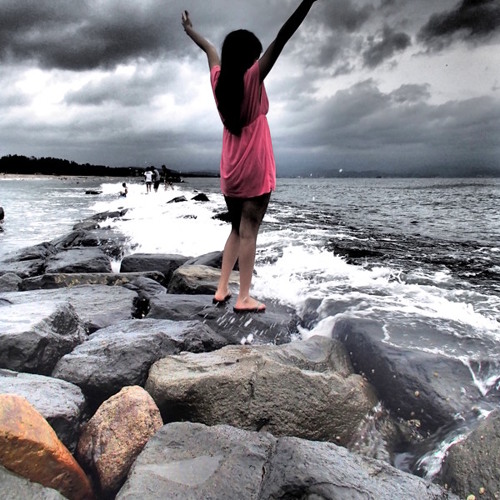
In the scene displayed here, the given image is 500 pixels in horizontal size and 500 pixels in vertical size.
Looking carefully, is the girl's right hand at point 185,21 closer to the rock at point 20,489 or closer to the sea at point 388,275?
the sea at point 388,275

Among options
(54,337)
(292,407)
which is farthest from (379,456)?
(54,337)

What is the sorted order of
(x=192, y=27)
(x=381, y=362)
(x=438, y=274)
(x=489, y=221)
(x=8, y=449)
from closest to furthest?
(x=8, y=449), (x=381, y=362), (x=192, y=27), (x=438, y=274), (x=489, y=221)

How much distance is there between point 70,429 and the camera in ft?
6.28

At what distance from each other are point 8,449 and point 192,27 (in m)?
3.32

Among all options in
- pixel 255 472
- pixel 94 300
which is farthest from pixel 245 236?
pixel 255 472

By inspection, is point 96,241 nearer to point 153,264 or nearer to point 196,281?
point 153,264

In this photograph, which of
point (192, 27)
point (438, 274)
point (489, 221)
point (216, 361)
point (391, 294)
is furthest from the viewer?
point (489, 221)

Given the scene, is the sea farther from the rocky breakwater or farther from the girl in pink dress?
the girl in pink dress

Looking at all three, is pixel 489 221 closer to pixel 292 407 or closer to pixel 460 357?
pixel 460 357

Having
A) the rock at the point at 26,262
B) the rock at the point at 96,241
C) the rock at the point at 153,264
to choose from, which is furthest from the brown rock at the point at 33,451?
the rock at the point at 96,241

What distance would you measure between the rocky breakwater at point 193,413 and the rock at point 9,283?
48.3 inches

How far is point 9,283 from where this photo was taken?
4820 mm

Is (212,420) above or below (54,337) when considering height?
below

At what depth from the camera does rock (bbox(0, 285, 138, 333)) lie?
350 cm
